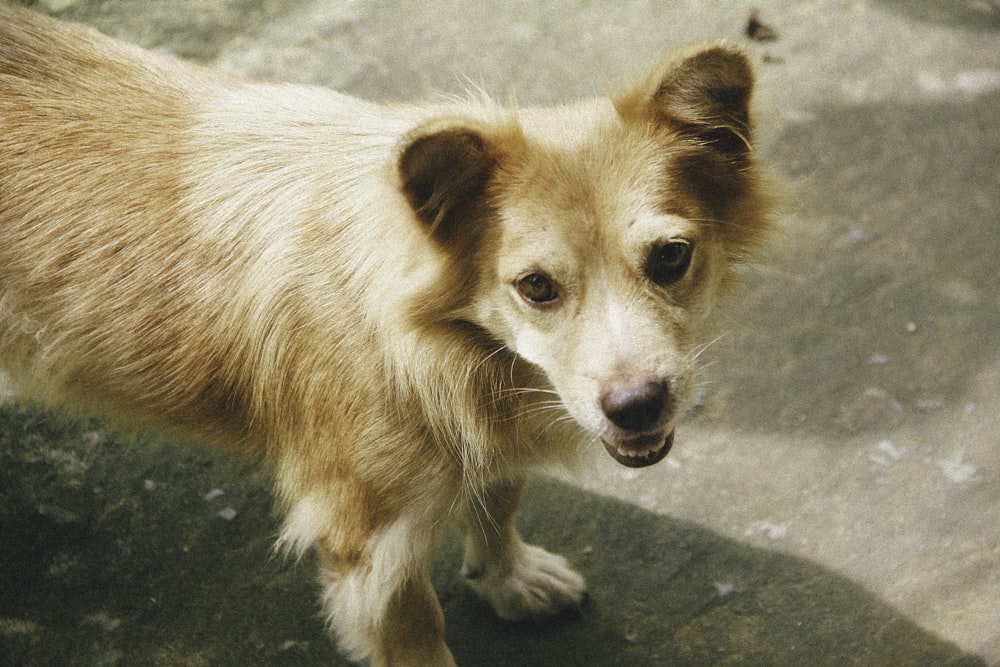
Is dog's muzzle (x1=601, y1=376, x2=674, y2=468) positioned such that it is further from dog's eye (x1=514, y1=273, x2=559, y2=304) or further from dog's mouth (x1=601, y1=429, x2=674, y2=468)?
dog's eye (x1=514, y1=273, x2=559, y2=304)

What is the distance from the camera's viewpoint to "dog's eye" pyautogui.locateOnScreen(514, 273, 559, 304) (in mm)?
2451

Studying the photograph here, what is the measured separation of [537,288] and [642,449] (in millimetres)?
521

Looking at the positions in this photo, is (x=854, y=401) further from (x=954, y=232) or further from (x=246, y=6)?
(x=246, y=6)

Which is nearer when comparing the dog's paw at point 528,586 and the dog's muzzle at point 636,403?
the dog's muzzle at point 636,403

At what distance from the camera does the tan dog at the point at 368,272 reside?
7.99ft

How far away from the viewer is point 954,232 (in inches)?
177

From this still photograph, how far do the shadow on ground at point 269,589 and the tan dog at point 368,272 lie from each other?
1.52 ft

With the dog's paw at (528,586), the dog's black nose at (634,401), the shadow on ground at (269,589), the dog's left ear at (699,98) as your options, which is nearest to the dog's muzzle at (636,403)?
the dog's black nose at (634,401)

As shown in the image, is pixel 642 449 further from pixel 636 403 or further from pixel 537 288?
pixel 537 288

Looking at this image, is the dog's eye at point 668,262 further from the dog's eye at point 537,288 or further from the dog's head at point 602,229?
the dog's eye at point 537,288

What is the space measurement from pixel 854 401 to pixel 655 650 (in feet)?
4.57

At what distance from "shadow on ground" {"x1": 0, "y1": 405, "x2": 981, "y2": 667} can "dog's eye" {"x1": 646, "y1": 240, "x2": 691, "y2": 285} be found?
4.66 ft

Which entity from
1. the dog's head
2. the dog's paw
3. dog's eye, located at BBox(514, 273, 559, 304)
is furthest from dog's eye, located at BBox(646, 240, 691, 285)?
the dog's paw

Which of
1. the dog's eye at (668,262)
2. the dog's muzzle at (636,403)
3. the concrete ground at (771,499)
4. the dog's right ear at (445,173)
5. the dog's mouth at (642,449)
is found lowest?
the concrete ground at (771,499)
